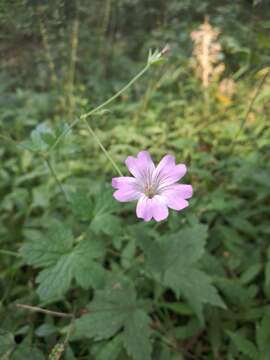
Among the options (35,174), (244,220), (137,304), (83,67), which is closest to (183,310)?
(137,304)

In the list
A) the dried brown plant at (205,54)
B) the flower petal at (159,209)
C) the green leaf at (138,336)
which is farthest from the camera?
the dried brown plant at (205,54)

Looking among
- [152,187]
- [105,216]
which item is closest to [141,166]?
[152,187]

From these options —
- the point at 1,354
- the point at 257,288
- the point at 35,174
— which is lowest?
the point at 257,288

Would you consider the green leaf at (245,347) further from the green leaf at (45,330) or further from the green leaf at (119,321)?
the green leaf at (45,330)

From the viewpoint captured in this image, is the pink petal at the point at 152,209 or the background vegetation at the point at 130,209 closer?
the pink petal at the point at 152,209

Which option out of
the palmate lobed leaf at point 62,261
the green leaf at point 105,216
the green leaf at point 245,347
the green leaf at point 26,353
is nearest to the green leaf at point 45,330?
the green leaf at point 26,353

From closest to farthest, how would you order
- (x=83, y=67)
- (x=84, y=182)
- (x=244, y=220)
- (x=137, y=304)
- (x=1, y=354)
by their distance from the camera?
1. (x=1, y=354)
2. (x=137, y=304)
3. (x=244, y=220)
4. (x=84, y=182)
5. (x=83, y=67)

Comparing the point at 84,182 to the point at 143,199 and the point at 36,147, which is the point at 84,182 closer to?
the point at 36,147
